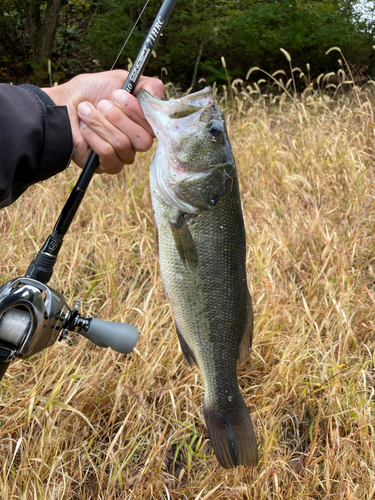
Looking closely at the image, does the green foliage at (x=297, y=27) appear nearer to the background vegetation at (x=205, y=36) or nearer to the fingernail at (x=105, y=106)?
the background vegetation at (x=205, y=36)

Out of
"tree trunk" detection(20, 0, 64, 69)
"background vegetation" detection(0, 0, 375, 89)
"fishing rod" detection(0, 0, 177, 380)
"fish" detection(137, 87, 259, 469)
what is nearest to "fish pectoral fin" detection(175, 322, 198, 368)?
"fish" detection(137, 87, 259, 469)

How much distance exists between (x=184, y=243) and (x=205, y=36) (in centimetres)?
908

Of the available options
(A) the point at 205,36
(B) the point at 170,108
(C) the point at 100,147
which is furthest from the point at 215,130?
(A) the point at 205,36

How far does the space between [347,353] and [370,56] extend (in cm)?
976

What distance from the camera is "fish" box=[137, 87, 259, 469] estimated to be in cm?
149

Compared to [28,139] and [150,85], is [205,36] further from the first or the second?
[28,139]

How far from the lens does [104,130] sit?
1609mm

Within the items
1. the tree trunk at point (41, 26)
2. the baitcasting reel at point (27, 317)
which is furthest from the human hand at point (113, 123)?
the tree trunk at point (41, 26)

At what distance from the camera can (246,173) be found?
449cm

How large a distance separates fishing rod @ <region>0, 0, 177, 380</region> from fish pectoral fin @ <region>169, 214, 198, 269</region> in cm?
30

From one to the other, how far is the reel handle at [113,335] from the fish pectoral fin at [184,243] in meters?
0.30

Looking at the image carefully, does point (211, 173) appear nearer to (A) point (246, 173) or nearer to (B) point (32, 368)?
(B) point (32, 368)

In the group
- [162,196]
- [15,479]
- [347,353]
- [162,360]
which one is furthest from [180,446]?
[162,196]

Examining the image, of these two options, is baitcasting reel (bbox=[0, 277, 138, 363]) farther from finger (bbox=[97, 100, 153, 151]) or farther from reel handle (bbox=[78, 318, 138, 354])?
finger (bbox=[97, 100, 153, 151])
